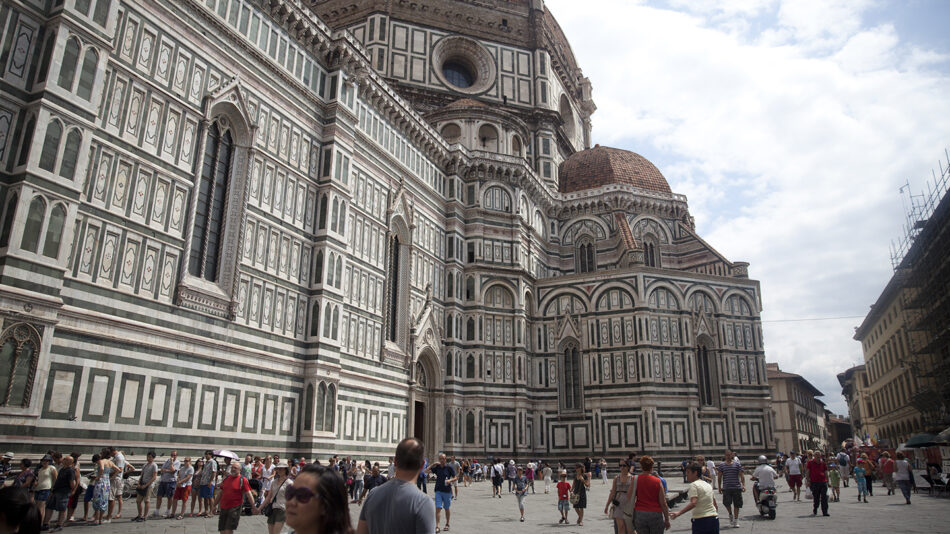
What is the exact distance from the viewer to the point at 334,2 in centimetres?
4091

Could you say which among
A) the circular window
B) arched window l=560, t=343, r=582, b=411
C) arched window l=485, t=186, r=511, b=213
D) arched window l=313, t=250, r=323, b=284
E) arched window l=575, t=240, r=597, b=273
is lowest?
arched window l=560, t=343, r=582, b=411

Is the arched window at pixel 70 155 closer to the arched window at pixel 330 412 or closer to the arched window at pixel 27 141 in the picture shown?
the arched window at pixel 27 141

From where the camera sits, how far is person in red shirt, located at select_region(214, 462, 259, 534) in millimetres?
8492

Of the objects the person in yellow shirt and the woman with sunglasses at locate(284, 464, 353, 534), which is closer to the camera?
the woman with sunglasses at locate(284, 464, 353, 534)

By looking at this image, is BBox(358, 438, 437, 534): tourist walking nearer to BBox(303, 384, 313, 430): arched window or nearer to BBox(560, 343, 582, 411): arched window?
BBox(303, 384, 313, 430): arched window

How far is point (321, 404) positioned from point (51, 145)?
36.1ft

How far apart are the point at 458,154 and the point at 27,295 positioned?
2281cm

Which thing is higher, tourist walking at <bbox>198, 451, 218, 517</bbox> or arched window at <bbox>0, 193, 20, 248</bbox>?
arched window at <bbox>0, 193, 20, 248</bbox>

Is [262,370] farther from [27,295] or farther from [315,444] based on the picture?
[27,295]

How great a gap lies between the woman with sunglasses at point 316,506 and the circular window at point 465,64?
3862 cm

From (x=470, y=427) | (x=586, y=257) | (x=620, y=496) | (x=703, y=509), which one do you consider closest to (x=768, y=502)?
(x=620, y=496)

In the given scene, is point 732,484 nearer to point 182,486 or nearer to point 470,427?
point 182,486

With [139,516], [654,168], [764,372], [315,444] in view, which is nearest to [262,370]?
[315,444]

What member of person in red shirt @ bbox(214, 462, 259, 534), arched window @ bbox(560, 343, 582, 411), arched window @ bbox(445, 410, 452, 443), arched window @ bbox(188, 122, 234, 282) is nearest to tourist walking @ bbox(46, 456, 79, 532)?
person in red shirt @ bbox(214, 462, 259, 534)
